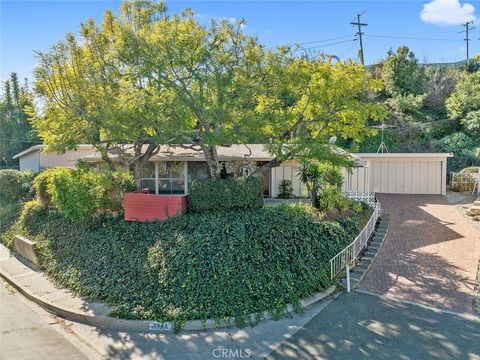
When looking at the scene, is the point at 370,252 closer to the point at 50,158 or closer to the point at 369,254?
the point at 369,254

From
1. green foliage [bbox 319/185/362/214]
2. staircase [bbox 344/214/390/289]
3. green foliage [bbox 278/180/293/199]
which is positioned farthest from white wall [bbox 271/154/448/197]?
green foliage [bbox 319/185/362/214]

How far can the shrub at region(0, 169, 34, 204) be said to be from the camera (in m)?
19.9

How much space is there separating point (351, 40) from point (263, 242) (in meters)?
30.8

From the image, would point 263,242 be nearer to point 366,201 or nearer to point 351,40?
point 366,201

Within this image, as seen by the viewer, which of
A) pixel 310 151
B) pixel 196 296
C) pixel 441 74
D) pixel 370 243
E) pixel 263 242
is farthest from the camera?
pixel 441 74

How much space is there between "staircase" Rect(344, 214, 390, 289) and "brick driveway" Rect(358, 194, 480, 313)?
0.16 metres

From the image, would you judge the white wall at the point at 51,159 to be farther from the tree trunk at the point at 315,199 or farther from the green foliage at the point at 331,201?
the green foliage at the point at 331,201

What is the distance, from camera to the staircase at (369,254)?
406 inches

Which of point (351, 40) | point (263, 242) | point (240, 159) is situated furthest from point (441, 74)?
point (263, 242)

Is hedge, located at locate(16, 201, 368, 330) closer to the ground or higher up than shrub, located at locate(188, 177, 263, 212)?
closer to the ground

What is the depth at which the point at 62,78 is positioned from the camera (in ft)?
35.9

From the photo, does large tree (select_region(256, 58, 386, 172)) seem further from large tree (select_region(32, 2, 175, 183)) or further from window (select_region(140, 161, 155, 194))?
window (select_region(140, 161, 155, 194))

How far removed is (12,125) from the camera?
114 ft

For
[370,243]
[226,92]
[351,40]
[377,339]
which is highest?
[351,40]
